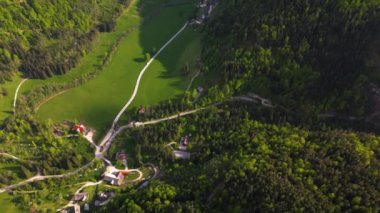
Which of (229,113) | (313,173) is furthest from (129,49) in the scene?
(313,173)

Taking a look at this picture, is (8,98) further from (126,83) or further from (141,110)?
(141,110)

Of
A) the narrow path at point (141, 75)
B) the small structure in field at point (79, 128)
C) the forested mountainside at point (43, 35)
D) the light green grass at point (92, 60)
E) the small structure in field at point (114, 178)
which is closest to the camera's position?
the small structure in field at point (114, 178)

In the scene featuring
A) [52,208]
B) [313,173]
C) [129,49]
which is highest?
[129,49]

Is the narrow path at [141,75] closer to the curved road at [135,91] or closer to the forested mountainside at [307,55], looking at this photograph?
the curved road at [135,91]

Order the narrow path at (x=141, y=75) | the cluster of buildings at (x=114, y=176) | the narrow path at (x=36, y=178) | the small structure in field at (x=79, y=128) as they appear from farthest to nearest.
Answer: the narrow path at (x=141, y=75), the small structure in field at (x=79, y=128), the cluster of buildings at (x=114, y=176), the narrow path at (x=36, y=178)

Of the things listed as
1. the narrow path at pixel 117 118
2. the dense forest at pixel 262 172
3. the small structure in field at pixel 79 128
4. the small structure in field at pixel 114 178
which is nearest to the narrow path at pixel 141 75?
the narrow path at pixel 117 118

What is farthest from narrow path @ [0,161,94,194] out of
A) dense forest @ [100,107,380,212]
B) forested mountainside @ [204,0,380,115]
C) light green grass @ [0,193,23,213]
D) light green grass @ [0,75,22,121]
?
forested mountainside @ [204,0,380,115]

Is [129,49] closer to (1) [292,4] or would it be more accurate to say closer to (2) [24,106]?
(2) [24,106]
